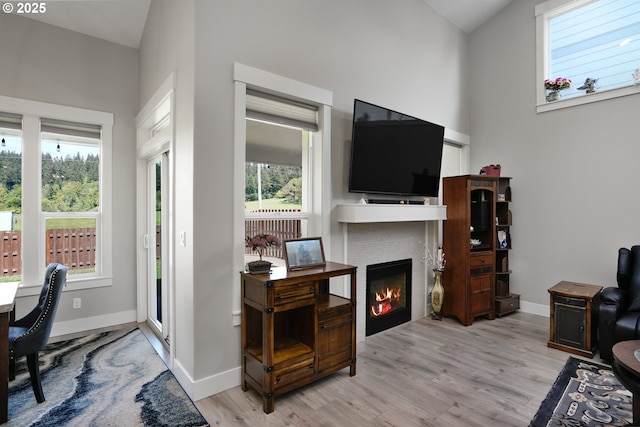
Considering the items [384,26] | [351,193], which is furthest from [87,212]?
[384,26]

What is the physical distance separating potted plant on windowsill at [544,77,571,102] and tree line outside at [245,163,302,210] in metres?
3.39

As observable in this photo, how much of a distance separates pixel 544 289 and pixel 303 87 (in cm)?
386

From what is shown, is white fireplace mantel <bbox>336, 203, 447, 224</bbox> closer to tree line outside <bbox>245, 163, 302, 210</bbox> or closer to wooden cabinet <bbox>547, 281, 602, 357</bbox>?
tree line outside <bbox>245, 163, 302, 210</bbox>

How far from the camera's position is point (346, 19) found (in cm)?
324

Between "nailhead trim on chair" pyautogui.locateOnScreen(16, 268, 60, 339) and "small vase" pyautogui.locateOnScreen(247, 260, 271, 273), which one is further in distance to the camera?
"small vase" pyautogui.locateOnScreen(247, 260, 271, 273)

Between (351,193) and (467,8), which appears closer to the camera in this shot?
(351,193)

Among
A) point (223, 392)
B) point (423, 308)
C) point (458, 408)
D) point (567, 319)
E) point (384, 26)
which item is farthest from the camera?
point (423, 308)

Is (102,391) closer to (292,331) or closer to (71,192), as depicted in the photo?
(292,331)

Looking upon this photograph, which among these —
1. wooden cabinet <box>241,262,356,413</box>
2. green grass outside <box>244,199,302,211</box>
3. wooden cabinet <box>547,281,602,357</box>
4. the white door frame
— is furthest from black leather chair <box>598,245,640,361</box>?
the white door frame

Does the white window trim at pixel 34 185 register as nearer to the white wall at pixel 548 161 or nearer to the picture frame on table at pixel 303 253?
the picture frame on table at pixel 303 253

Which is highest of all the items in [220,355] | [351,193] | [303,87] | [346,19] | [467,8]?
[467,8]

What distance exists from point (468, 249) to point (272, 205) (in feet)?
8.00

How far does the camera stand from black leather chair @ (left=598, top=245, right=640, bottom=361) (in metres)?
2.76

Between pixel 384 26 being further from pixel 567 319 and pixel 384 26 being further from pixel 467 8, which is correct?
pixel 567 319
